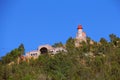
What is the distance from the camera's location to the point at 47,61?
235 feet

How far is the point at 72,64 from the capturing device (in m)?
69.7

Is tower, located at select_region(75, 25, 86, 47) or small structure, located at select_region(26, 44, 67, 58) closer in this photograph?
small structure, located at select_region(26, 44, 67, 58)

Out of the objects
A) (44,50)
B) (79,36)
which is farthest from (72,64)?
(79,36)

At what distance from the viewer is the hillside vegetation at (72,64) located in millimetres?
66250

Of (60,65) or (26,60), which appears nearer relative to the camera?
(60,65)

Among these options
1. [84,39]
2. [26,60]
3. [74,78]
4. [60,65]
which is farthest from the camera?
[84,39]

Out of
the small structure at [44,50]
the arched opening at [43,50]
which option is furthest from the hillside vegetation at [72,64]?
the arched opening at [43,50]

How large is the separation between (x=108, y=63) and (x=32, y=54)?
1295cm

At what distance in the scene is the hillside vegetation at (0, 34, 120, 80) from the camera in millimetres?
66250

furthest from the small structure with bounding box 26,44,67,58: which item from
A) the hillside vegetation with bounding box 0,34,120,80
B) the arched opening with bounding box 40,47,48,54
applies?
the hillside vegetation with bounding box 0,34,120,80

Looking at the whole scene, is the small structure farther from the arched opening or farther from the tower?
the tower

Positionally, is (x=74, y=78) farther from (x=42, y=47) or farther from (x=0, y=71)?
(x=42, y=47)

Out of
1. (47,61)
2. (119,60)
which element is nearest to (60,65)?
(47,61)

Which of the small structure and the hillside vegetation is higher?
the small structure
